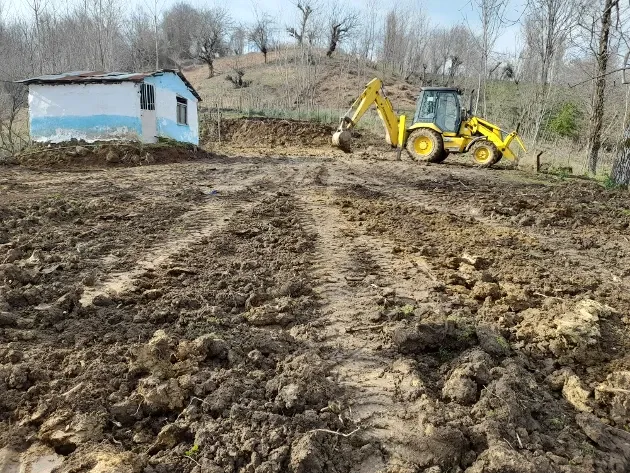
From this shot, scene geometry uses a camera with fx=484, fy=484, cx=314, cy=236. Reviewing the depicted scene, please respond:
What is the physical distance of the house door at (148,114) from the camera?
53.7 ft

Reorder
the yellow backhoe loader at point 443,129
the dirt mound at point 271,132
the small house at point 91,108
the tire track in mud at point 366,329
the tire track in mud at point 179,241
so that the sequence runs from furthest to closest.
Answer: the dirt mound at point 271,132, the small house at point 91,108, the yellow backhoe loader at point 443,129, the tire track in mud at point 179,241, the tire track in mud at point 366,329

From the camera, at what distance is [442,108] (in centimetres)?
1479

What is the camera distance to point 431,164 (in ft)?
48.3

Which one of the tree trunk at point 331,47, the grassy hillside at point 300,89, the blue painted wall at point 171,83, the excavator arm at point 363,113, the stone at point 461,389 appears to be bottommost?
the stone at point 461,389

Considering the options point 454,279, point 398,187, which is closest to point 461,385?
point 454,279

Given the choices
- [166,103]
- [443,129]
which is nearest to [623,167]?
[443,129]

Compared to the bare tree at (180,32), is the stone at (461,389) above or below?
A: below

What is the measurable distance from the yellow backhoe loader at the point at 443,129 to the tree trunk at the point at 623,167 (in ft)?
10.4

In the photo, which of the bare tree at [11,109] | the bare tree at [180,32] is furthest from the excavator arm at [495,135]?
the bare tree at [180,32]

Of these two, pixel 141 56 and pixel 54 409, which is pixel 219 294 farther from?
pixel 141 56

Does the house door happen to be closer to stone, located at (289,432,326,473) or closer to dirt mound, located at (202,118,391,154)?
dirt mound, located at (202,118,391,154)

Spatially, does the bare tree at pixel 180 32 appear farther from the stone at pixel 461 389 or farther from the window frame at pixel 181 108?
the stone at pixel 461 389

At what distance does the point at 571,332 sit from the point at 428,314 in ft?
3.29

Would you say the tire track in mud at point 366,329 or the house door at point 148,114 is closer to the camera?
the tire track in mud at point 366,329
